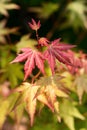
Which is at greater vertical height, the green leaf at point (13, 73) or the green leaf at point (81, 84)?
the green leaf at point (13, 73)

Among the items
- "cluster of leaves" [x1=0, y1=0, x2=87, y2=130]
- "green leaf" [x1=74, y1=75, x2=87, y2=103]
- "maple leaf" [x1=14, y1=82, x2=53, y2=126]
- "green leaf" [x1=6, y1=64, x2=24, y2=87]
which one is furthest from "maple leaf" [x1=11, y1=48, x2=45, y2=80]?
"green leaf" [x1=6, y1=64, x2=24, y2=87]

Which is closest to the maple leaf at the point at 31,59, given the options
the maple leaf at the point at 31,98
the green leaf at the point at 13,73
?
the maple leaf at the point at 31,98

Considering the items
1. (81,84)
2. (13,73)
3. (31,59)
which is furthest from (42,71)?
(13,73)

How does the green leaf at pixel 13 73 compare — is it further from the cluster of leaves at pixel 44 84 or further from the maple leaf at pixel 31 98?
the maple leaf at pixel 31 98

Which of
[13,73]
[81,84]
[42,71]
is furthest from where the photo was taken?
[13,73]

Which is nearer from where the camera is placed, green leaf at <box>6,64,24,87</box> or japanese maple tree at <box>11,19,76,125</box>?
japanese maple tree at <box>11,19,76,125</box>

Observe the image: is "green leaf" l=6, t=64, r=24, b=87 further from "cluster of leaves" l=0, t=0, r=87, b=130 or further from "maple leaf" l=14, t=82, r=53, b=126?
"maple leaf" l=14, t=82, r=53, b=126

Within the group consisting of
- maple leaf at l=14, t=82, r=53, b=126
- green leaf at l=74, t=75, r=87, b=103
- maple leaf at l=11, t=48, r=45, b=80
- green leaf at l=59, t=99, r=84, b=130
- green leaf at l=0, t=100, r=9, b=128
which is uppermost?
maple leaf at l=11, t=48, r=45, b=80

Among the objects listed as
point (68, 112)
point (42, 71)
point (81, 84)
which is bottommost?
point (68, 112)

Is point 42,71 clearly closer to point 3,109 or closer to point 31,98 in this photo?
point 31,98
